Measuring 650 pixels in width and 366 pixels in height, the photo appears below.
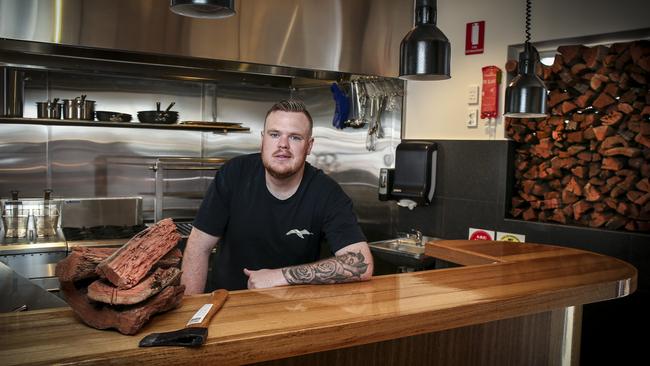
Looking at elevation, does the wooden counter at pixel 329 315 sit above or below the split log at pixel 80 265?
below

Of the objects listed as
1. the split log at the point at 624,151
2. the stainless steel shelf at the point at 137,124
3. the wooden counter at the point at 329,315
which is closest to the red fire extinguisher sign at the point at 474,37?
the split log at the point at 624,151

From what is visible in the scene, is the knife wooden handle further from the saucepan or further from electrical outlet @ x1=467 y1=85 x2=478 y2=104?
the saucepan

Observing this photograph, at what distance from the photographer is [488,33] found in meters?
4.30

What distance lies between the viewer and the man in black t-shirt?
257 centimetres

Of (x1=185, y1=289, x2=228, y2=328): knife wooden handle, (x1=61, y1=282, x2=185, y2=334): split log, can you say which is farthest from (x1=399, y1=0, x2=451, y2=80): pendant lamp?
(x1=61, y1=282, x2=185, y2=334): split log

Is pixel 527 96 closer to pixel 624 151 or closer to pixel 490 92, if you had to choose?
pixel 624 151

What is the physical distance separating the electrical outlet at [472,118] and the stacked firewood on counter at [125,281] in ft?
10.3

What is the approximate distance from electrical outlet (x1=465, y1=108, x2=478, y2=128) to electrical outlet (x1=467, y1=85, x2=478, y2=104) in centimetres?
6

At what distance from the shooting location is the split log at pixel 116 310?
1434 mm

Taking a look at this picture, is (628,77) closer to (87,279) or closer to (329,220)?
(329,220)

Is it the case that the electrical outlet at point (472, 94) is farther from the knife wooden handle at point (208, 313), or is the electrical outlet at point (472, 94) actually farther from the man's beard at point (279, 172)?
the knife wooden handle at point (208, 313)

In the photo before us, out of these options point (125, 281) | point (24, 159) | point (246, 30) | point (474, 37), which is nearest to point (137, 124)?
point (24, 159)

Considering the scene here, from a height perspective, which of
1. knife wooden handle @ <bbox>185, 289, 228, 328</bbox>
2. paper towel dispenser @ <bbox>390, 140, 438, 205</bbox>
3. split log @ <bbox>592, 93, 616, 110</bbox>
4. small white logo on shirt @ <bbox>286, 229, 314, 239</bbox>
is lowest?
knife wooden handle @ <bbox>185, 289, 228, 328</bbox>

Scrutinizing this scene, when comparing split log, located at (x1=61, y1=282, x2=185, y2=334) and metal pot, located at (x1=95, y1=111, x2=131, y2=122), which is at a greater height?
metal pot, located at (x1=95, y1=111, x2=131, y2=122)
